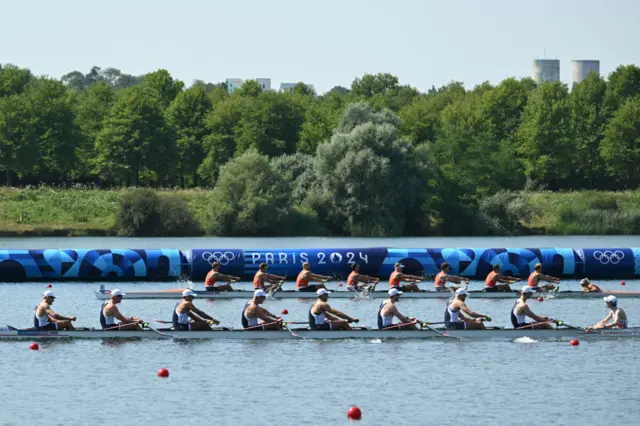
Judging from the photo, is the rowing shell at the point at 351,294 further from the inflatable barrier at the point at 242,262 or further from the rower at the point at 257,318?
the rower at the point at 257,318

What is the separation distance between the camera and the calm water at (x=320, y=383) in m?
26.0

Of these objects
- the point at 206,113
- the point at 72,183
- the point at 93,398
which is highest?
the point at 206,113

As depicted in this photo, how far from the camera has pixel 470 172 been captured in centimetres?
8869

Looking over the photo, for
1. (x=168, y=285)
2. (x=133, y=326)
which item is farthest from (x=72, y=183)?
(x=133, y=326)

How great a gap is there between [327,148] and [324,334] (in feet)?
162

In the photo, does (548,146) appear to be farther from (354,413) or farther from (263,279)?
(354,413)

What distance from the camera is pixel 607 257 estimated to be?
53125 millimetres

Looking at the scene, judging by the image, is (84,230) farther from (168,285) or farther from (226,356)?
(226,356)

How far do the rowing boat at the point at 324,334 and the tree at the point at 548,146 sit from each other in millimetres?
71369

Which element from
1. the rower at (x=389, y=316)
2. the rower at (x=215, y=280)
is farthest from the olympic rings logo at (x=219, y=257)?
the rower at (x=389, y=316)

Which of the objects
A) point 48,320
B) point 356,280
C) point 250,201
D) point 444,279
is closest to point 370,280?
point 356,280

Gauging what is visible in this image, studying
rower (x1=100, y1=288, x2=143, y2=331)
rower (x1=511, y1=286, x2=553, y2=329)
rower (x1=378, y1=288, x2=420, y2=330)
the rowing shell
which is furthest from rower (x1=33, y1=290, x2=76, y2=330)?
rower (x1=511, y1=286, x2=553, y2=329)

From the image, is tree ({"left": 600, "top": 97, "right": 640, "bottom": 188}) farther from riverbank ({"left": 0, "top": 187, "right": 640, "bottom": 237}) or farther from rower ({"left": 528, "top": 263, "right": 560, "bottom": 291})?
rower ({"left": 528, "top": 263, "right": 560, "bottom": 291})

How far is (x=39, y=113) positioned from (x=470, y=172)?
40.5 meters
